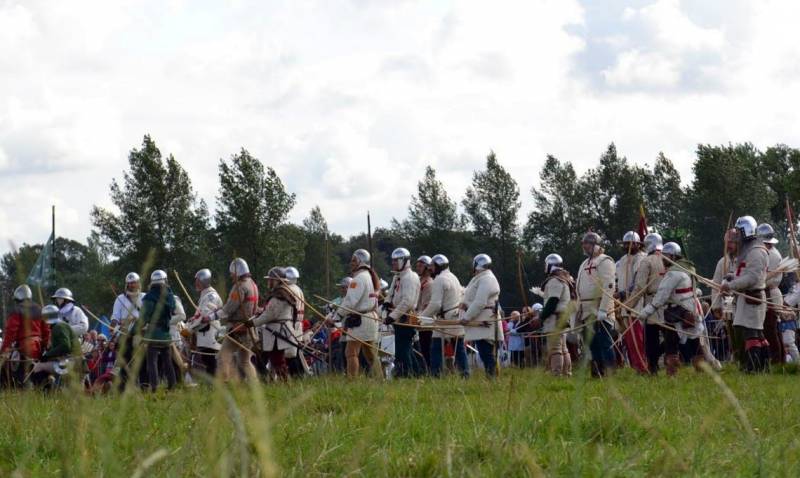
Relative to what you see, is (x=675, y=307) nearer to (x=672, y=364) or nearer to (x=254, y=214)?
(x=672, y=364)

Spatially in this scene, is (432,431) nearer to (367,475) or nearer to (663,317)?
(367,475)

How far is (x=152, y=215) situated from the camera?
182ft

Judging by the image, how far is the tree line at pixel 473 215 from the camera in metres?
53.3

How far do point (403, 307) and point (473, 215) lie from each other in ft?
194

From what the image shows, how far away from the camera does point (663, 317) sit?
499 inches

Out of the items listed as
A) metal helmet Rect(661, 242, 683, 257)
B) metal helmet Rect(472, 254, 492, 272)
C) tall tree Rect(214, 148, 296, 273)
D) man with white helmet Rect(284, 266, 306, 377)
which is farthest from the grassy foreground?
tall tree Rect(214, 148, 296, 273)

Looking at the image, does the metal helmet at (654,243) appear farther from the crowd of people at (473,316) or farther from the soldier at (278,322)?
the soldier at (278,322)

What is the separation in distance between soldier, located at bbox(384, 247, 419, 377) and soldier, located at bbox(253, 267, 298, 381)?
1180mm

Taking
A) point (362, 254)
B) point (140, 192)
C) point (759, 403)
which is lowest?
point (759, 403)

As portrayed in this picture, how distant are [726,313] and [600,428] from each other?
922 cm

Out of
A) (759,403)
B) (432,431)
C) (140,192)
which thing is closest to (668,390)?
(759,403)

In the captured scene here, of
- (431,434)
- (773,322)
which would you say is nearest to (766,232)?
(773,322)

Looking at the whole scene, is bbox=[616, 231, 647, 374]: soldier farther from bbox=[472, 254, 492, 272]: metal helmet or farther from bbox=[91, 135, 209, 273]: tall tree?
bbox=[91, 135, 209, 273]: tall tree

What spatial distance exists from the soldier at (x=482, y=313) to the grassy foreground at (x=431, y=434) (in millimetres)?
5403
